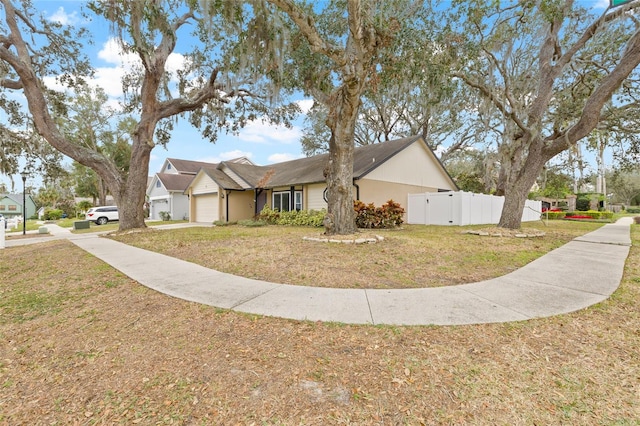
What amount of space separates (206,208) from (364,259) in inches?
697

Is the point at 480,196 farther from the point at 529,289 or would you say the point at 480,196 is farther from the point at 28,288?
the point at 28,288

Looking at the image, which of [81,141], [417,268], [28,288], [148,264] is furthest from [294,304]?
[81,141]

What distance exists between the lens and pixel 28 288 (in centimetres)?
507

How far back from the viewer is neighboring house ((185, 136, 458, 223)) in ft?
53.7

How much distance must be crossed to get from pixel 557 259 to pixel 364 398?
22.3 feet

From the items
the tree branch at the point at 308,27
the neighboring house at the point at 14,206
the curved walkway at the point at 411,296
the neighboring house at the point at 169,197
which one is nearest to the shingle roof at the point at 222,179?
the neighboring house at the point at 169,197

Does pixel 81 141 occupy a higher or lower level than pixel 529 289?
higher

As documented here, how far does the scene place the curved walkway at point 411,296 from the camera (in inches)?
140

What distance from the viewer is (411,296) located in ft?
13.8

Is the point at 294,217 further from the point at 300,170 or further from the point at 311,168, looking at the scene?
the point at 300,170

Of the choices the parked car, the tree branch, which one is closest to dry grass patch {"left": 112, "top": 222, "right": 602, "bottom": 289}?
the tree branch

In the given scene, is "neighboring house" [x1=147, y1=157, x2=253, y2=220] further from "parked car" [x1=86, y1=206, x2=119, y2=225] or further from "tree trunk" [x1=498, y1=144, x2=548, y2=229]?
"tree trunk" [x1=498, y1=144, x2=548, y2=229]

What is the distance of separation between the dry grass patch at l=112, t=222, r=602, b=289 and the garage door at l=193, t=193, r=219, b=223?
1145cm

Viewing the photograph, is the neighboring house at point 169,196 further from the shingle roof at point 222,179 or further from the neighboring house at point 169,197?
the shingle roof at point 222,179
